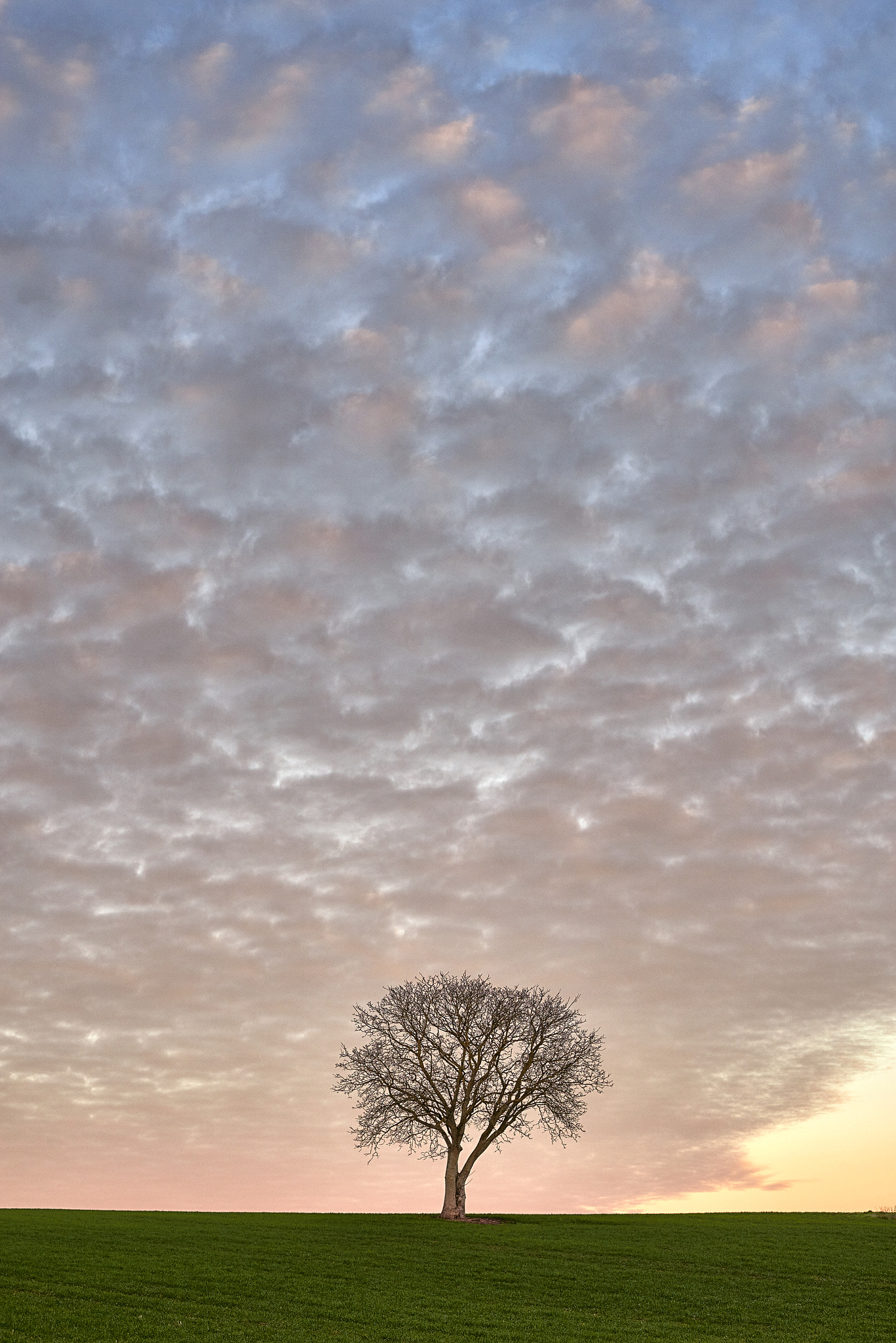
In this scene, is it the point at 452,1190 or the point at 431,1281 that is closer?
the point at 431,1281

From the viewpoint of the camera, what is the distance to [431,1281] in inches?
1829

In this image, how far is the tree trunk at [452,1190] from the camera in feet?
233

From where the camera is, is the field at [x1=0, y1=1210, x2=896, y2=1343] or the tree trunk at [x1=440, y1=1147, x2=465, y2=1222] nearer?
the field at [x1=0, y1=1210, x2=896, y2=1343]

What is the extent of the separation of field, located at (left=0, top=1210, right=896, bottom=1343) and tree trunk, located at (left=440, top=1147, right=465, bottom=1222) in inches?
80.8

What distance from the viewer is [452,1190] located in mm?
71562

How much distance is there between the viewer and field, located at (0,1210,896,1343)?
3584 centimetres

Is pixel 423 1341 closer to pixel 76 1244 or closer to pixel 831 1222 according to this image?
pixel 76 1244

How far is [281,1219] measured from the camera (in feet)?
242

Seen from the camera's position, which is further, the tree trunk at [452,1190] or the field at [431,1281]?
the tree trunk at [452,1190]

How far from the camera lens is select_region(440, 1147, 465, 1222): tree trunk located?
71062 millimetres

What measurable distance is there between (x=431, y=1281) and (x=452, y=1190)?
26.4 metres

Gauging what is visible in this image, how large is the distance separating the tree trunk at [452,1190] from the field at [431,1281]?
2051 mm

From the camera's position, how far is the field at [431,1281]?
3584 cm

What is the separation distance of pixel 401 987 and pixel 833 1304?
123 ft
